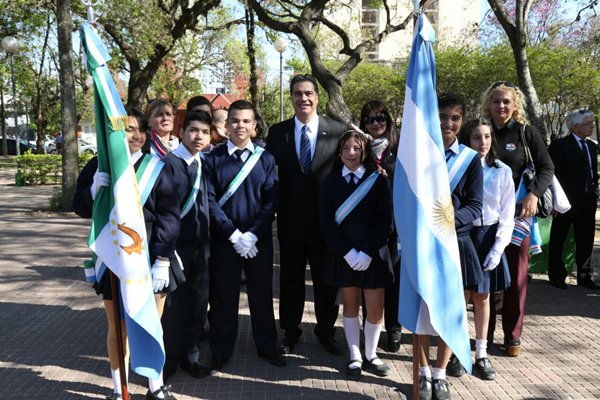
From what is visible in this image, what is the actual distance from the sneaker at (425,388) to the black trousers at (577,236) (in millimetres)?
3595

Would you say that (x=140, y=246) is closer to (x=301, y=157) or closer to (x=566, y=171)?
(x=301, y=157)

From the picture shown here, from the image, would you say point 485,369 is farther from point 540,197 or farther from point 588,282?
point 588,282

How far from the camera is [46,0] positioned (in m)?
13.8

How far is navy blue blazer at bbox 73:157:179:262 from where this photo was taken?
3631 millimetres

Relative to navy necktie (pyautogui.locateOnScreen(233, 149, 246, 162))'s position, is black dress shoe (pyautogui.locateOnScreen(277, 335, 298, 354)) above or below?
below

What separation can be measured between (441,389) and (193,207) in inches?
85.8

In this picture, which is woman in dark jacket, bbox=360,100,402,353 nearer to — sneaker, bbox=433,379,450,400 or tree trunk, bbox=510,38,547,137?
sneaker, bbox=433,379,450,400

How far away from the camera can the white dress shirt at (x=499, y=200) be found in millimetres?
4055

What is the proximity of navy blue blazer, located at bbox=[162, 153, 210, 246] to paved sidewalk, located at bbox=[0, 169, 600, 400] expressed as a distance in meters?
1.10

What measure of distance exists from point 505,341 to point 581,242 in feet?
9.05

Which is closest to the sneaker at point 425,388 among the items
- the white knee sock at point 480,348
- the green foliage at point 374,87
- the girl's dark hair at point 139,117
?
the white knee sock at point 480,348

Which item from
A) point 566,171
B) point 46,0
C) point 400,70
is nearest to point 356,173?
point 566,171

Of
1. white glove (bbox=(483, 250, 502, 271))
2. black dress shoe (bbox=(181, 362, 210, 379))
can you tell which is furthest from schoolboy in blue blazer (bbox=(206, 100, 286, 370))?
white glove (bbox=(483, 250, 502, 271))

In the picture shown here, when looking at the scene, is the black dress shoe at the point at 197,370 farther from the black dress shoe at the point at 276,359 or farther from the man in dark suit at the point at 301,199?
the man in dark suit at the point at 301,199
